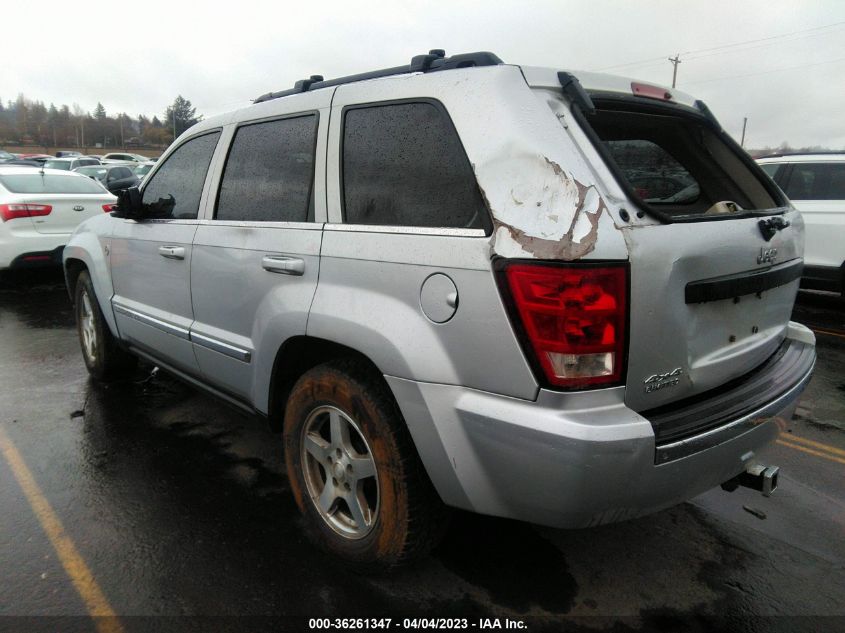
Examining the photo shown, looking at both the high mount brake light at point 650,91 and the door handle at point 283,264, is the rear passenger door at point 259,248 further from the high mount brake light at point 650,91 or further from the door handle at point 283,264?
the high mount brake light at point 650,91

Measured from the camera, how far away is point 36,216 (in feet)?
25.8

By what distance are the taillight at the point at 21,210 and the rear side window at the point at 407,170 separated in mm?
7076

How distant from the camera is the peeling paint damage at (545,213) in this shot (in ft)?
5.90

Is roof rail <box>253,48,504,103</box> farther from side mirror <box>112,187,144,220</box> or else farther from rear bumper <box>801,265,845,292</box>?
rear bumper <box>801,265,845,292</box>

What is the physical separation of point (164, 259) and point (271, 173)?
1067 millimetres

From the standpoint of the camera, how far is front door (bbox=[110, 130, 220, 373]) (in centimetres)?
340

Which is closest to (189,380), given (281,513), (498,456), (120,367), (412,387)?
(281,513)

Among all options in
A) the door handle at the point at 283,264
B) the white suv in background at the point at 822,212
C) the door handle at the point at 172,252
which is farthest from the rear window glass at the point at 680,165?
the white suv in background at the point at 822,212

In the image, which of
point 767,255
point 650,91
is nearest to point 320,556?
point 767,255

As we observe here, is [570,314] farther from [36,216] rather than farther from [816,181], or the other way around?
[36,216]

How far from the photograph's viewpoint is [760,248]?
2340mm

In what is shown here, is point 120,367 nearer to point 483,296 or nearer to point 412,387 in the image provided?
point 412,387

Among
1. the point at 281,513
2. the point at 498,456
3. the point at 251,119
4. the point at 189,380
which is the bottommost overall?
the point at 281,513

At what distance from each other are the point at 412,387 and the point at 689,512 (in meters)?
1.83
